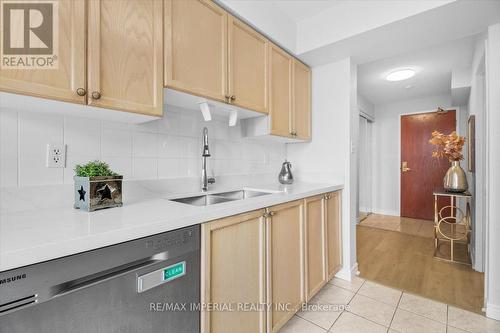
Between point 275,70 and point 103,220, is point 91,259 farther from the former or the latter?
point 275,70

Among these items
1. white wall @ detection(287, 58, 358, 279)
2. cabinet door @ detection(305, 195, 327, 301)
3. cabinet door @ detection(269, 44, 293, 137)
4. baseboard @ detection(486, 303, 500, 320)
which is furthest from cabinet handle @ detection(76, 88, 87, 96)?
baseboard @ detection(486, 303, 500, 320)

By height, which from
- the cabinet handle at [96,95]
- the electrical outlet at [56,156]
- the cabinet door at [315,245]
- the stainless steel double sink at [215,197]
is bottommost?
the cabinet door at [315,245]

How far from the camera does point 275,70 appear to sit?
193cm

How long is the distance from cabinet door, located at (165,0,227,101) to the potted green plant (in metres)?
0.53

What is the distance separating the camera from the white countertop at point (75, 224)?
58 centimetres

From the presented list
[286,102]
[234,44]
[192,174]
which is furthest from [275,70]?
[192,174]

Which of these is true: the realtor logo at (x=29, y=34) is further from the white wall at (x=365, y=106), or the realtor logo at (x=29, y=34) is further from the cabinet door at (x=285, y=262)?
the white wall at (x=365, y=106)

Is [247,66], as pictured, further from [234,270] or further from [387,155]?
[387,155]

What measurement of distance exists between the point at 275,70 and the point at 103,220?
65.0 inches

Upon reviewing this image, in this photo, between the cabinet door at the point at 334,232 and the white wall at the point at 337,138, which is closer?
the cabinet door at the point at 334,232

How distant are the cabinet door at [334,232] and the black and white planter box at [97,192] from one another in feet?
5.03

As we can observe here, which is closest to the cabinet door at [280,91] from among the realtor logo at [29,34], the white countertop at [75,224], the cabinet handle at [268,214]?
the cabinet handle at [268,214]

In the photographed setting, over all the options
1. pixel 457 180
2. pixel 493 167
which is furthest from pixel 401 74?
pixel 493 167

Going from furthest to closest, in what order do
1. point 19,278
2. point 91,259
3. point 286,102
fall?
point 286,102, point 91,259, point 19,278
